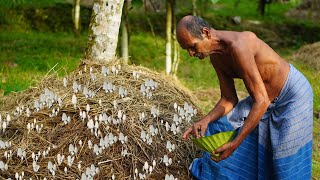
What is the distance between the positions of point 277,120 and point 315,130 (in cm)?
261

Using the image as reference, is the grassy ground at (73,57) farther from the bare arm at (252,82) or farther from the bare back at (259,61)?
the bare arm at (252,82)

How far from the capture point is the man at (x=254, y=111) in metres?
3.75

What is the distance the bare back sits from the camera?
3807 mm

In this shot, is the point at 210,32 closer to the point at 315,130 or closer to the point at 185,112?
the point at 185,112

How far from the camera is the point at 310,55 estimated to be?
9875 mm

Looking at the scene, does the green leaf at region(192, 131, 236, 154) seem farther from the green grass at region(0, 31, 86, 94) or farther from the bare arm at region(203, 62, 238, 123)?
the green grass at region(0, 31, 86, 94)

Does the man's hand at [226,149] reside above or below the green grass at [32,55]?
above

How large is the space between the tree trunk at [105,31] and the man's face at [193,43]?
84.5 inches

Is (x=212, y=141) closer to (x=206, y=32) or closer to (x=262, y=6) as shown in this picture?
(x=206, y=32)

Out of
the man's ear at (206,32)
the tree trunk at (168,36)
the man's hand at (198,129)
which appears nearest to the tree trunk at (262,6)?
the tree trunk at (168,36)

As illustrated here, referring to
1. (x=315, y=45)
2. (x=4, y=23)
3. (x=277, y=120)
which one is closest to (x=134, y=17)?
(x=4, y=23)

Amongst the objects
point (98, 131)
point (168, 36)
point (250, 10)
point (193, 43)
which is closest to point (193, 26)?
point (193, 43)

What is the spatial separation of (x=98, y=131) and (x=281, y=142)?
1.32 meters

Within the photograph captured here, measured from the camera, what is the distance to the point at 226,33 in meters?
3.84
